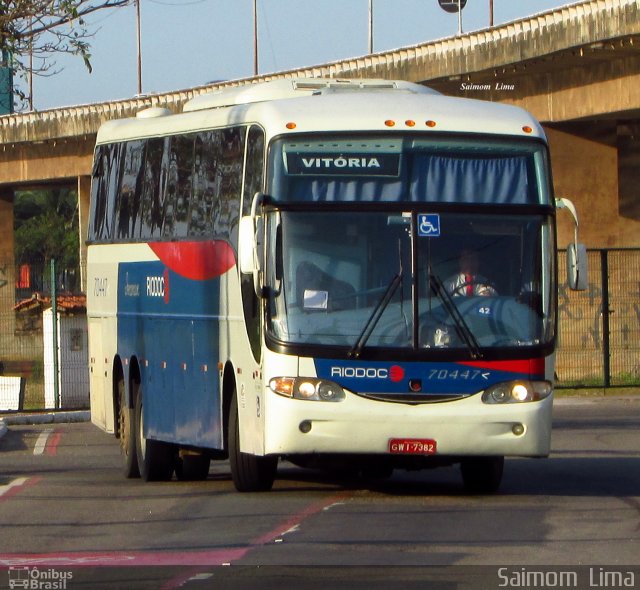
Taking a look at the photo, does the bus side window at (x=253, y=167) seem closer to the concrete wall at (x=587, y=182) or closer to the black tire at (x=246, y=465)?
the black tire at (x=246, y=465)

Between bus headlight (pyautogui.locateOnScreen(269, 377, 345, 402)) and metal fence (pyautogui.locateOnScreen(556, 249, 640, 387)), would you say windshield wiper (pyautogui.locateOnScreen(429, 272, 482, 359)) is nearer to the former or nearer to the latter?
bus headlight (pyautogui.locateOnScreen(269, 377, 345, 402))

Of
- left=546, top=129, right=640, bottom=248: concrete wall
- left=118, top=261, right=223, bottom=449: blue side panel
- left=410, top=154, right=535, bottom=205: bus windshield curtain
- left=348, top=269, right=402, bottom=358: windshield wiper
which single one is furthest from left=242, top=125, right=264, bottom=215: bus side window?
left=546, top=129, right=640, bottom=248: concrete wall

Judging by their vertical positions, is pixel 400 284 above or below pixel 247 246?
below

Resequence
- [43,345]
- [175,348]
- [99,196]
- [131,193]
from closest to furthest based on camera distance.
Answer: [175,348] → [131,193] → [99,196] → [43,345]

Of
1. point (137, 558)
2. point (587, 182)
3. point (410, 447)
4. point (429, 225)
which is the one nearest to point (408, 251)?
point (429, 225)

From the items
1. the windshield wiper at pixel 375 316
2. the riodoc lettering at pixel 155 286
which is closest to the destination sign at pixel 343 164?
the windshield wiper at pixel 375 316

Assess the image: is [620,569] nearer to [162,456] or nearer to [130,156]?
[162,456]

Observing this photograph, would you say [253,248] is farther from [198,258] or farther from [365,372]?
[198,258]

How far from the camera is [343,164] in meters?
13.4

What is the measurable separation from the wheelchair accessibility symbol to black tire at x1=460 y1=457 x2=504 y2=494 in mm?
2151

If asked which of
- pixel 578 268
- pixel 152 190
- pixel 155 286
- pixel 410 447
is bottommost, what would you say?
pixel 410 447

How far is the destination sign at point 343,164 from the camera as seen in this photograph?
1334 cm

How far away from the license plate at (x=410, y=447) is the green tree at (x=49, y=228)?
96554mm

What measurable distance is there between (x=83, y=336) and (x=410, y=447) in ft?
63.2
